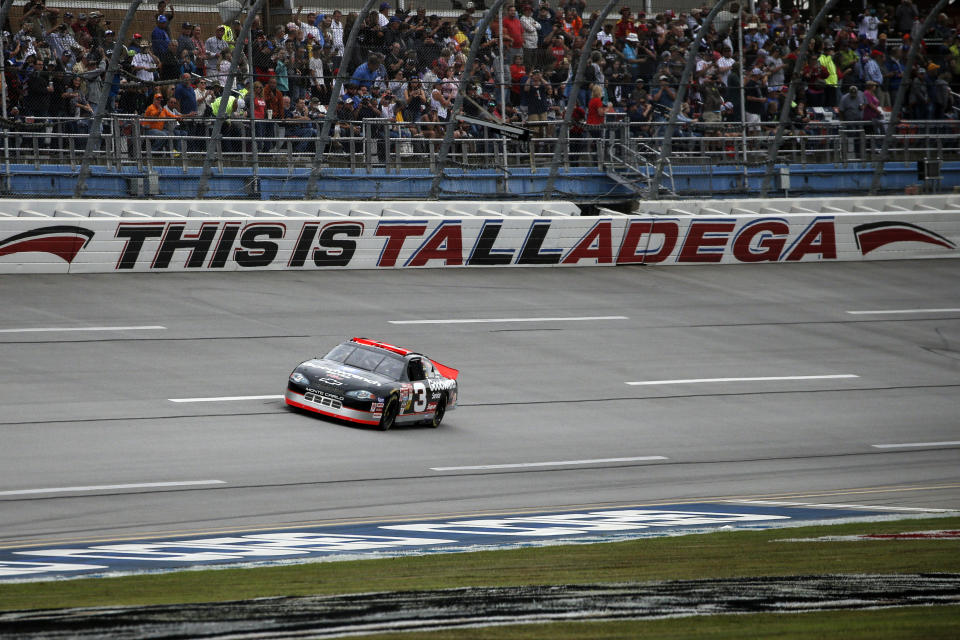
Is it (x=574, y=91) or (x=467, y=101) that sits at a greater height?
(x=574, y=91)

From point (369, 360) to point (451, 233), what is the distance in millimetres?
9045

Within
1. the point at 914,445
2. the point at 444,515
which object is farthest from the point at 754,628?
the point at 914,445

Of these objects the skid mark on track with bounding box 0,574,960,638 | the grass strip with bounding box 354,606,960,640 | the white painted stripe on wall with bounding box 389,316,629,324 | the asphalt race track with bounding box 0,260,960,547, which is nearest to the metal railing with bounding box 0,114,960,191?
the asphalt race track with bounding box 0,260,960,547

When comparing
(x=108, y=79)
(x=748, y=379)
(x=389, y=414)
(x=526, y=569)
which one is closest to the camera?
(x=526, y=569)

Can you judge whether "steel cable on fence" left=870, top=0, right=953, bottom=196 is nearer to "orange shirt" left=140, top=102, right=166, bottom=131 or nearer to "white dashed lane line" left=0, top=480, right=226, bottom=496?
"orange shirt" left=140, top=102, right=166, bottom=131

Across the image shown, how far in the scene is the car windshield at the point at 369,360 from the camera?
54.3 ft

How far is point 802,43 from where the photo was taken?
28.7 meters

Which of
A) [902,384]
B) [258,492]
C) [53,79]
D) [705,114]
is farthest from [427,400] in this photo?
[705,114]

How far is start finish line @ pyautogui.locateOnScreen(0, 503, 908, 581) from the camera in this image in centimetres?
959

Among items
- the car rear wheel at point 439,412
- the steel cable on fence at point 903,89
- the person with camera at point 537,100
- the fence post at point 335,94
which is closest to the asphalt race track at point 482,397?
the car rear wheel at point 439,412

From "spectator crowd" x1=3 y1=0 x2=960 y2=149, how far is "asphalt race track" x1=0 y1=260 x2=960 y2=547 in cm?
294

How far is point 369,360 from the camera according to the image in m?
16.8

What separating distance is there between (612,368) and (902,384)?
166 inches

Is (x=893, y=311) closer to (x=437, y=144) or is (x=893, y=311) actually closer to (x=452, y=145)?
(x=452, y=145)
